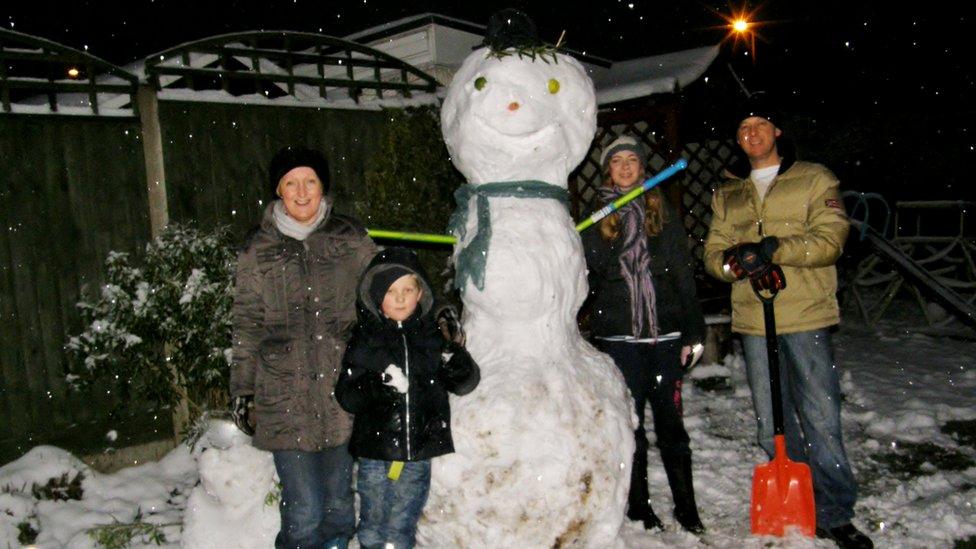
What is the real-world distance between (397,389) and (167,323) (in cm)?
193

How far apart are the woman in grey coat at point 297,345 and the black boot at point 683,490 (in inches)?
58.9

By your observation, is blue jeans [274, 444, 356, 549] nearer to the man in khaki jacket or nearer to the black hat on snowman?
the black hat on snowman

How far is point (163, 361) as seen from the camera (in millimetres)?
4195

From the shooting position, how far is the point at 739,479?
4.13m

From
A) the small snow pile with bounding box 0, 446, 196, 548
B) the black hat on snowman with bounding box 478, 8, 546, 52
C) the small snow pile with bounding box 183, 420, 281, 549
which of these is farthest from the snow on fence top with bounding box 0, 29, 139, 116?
the black hat on snowman with bounding box 478, 8, 546, 52

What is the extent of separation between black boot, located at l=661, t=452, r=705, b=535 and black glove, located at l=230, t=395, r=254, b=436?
1.84 m

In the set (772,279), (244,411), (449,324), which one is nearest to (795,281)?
(772,279)

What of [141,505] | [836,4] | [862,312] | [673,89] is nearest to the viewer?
[141,505]

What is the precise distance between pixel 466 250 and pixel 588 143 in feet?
2.55

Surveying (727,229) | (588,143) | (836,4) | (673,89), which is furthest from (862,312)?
(588,143)

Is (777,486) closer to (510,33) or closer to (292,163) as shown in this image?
(510,33)

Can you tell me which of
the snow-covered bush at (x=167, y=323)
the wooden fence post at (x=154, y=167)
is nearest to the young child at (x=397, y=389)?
the snow-covered bush at (x=167, y=323)

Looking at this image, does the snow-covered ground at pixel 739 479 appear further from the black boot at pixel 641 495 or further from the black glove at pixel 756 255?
the black glove at pixel 756 255

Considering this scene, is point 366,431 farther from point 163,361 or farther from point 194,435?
point 163,361
